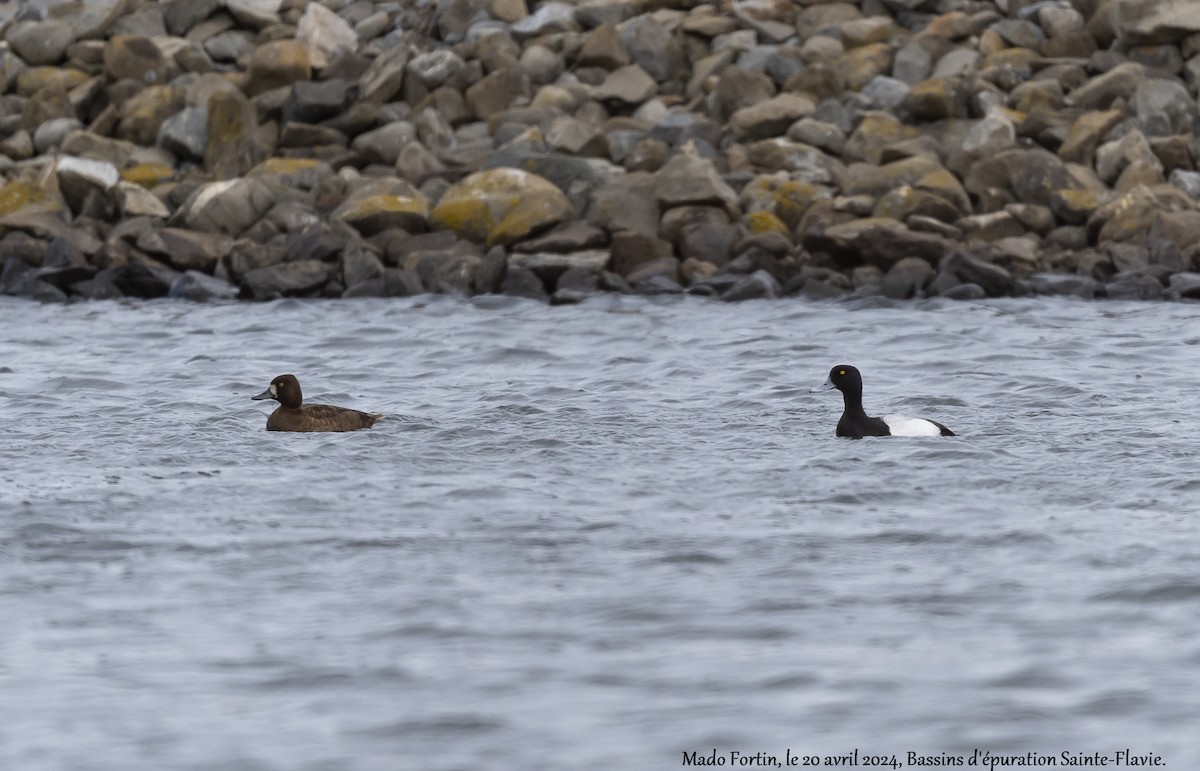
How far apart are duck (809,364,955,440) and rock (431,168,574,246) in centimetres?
1003

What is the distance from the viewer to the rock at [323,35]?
28531 millimetres

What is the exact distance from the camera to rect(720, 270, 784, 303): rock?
21.4 m

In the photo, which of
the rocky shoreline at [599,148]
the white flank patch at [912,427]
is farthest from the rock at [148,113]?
the white flank patch at [912,427]

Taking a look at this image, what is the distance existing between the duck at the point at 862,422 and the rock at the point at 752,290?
804cm

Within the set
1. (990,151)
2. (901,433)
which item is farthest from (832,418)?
(990,151)

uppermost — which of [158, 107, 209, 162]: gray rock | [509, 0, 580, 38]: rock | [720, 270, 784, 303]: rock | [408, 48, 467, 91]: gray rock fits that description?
[509, 0, 580, 38]: rock

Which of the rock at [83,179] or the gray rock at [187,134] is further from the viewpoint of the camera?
the gray rock at [187,134]

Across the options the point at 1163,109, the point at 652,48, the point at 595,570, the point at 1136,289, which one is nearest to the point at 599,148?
the point at 652,48

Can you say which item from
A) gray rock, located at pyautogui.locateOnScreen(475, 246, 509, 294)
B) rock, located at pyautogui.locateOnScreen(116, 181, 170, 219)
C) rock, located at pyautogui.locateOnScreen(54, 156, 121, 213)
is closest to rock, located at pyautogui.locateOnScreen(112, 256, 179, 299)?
rock, located at pyautogui.locateOnScreen(116, 181, 170, 219)

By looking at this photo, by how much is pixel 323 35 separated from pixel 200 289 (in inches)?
318

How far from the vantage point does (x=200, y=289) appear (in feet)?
73.7

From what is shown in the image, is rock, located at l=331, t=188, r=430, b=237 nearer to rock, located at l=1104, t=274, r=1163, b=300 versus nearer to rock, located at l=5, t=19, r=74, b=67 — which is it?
rock, located at l=1104, t=274, r=1163, b=300

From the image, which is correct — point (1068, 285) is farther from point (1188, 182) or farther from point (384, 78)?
point (384, 78)

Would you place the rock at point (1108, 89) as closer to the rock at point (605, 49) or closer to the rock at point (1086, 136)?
the rock at point (1086, 136)
